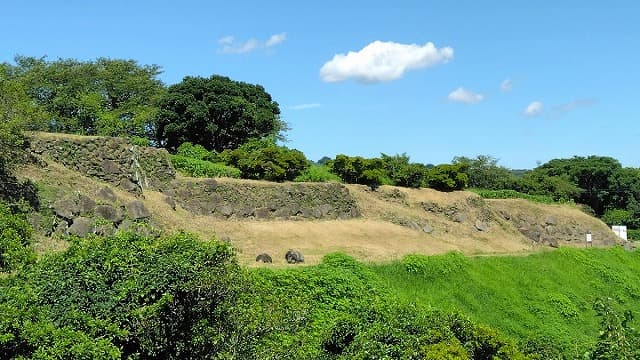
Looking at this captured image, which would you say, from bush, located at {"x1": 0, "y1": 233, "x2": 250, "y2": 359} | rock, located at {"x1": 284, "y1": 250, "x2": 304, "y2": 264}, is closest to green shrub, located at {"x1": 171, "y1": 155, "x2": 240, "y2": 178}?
rock, located at {"x1": 284, "y1": 250, "x2": 304, "y2": 264}

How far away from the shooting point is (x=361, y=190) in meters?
32.9

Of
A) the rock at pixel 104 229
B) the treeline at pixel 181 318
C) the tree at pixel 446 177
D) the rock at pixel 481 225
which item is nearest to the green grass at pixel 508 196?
the tree at pixel 446 177

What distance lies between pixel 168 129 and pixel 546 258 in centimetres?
2117

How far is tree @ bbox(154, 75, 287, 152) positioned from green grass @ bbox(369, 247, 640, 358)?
18003 millimetres

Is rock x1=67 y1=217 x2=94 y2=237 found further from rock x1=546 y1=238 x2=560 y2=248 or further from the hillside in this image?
rock x1=546 y1=238 x2=560 y2=248

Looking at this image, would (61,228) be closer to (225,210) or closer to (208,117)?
(225,210)

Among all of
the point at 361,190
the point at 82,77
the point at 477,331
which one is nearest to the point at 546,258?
the point at 361,190

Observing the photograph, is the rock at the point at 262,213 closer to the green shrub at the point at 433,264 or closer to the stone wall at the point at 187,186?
the stone wall at the point at 187,186

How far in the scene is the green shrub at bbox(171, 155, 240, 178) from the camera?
28.9 m

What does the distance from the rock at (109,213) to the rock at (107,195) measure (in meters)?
0.80

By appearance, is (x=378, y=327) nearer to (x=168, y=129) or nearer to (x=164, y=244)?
(x=164, y=244)

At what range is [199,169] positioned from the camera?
95.2 feet

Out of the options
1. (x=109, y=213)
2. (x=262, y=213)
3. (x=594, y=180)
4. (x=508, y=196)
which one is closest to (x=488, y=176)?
(x=508, y=196)

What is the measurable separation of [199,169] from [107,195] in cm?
805
